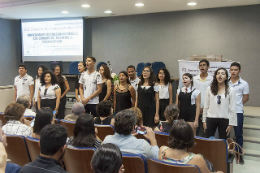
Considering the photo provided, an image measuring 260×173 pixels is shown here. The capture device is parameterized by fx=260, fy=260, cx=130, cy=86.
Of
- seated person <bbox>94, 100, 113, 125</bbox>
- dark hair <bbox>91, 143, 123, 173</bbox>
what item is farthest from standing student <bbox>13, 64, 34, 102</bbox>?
dark hair <bbox>91, 143, 123, 173</bbox>

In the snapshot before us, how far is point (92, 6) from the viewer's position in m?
7.08

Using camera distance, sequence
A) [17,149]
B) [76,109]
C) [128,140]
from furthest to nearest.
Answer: [76,109] → [17,149] → [128,140]

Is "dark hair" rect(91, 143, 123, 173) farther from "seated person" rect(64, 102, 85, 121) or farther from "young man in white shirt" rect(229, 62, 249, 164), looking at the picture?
"young man in white shirt" rect(229, 62, 249, 164)

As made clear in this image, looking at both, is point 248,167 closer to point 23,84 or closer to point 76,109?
point 76,109

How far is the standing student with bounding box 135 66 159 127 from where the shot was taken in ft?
14.1

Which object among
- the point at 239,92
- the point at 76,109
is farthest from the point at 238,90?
the point at 76,109

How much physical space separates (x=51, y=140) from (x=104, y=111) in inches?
63.8

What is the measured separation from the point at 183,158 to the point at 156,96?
2.35 metres

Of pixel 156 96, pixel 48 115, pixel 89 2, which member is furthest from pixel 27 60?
pixel 48 115

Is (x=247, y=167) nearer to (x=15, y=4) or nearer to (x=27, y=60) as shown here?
(x=15, y=4)

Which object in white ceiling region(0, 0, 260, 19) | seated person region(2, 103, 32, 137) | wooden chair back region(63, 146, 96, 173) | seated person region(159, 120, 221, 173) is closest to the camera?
seated person region(159, 120, 221, 173)

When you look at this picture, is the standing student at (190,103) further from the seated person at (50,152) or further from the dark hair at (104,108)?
the seated person at (50,152)

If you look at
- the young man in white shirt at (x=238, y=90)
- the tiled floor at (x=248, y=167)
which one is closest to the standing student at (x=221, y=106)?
the young man in white shirt at (x=238, y=90)

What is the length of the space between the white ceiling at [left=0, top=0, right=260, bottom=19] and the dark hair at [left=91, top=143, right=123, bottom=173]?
18.1ft
